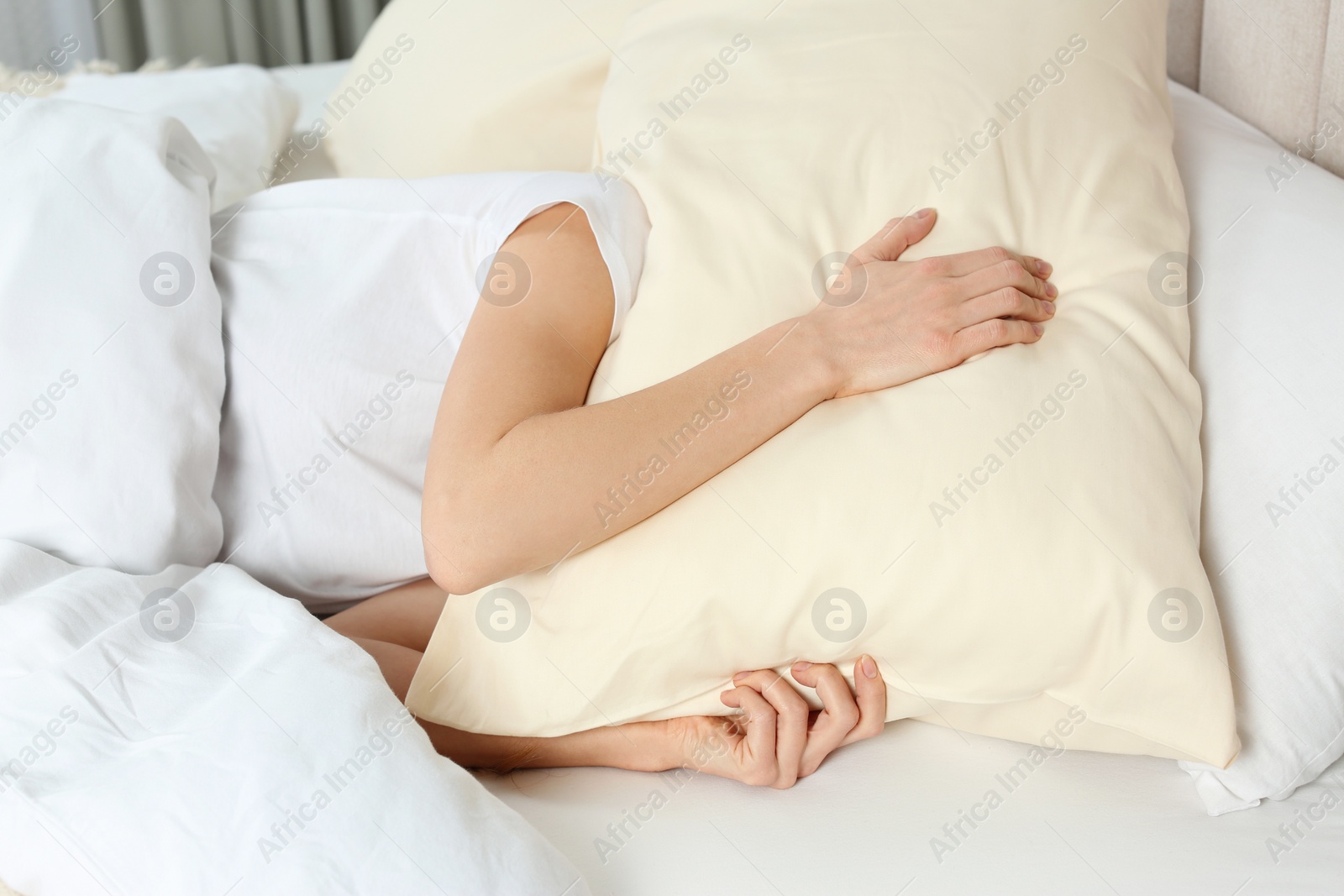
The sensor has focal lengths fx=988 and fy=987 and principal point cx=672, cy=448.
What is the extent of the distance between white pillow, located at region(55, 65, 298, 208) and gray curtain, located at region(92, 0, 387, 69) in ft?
3.34

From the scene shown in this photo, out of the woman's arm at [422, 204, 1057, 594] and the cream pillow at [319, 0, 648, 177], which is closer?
the woman's arm at [422, 204, 1057, 594]

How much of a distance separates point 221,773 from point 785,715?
14.5 inches

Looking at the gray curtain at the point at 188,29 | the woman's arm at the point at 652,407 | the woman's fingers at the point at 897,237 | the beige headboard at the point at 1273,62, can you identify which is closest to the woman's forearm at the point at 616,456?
the woman's arm at the point at 652,407

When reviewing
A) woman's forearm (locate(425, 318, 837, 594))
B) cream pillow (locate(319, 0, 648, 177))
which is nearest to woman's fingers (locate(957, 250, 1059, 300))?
woman's forearm (locate(425, 318, 837, 594))

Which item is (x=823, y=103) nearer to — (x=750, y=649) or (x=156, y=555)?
(x=750, y=649)

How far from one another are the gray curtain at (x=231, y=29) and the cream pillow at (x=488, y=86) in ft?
4.32

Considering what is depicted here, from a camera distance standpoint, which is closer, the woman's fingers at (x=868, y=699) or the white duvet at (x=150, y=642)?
the white duvet at (x=150, y=642)

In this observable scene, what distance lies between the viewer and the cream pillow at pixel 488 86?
1.18 m

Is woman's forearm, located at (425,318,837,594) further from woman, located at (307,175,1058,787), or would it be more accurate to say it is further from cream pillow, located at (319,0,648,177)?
cream pillow, located at (319,0,648,177)

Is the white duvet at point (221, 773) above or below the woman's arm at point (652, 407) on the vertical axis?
below

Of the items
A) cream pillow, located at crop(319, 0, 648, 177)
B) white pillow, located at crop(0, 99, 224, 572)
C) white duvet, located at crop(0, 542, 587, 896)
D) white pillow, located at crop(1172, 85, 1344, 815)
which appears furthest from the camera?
cream pillow, located at crop(319, 0, 648, 177)

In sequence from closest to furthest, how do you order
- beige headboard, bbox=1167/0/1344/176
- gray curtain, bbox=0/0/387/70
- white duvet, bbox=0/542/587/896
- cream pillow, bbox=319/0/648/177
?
white duvet, bbox=0/542/587/896 → beige headboard, bbox=1167/0/1344/176 → cream pillow, bbox=319/0/648/177 → gray curtain, bbox=0/0/387/70

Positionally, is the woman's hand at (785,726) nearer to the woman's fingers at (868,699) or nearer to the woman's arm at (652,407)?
the woman's fingers at (868,699)

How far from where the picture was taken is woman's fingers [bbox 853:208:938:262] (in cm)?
77
